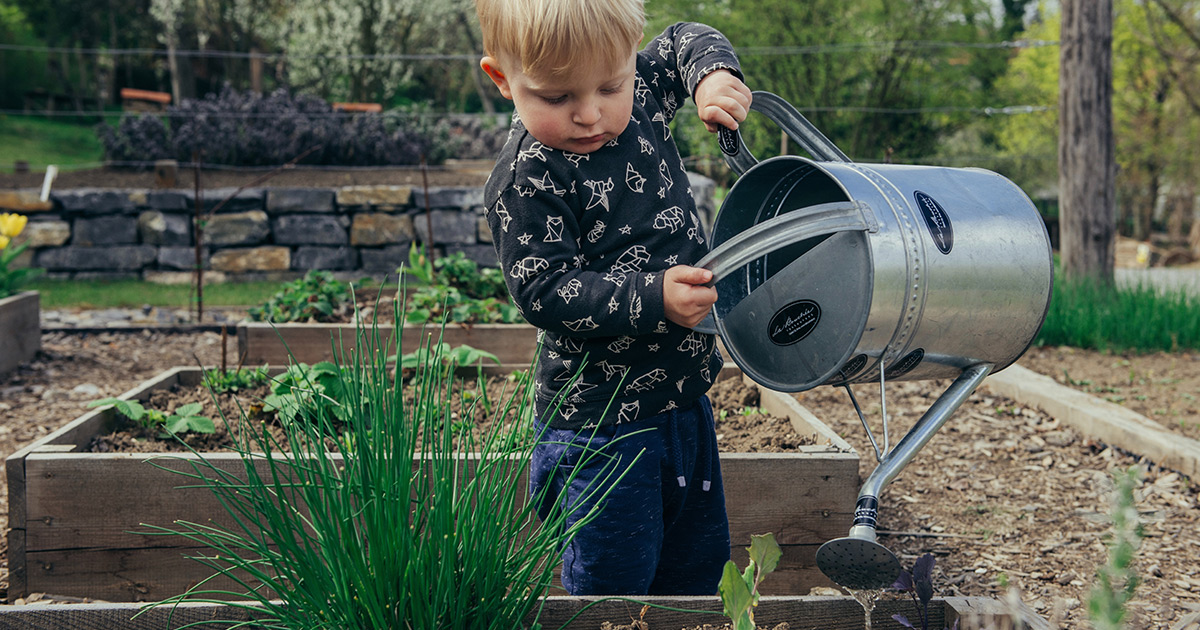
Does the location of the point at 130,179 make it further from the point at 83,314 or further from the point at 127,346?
the point at 127,346

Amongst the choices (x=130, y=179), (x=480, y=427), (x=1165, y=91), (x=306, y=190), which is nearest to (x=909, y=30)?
(x=1165, y=91)

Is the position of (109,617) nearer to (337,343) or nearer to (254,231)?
(337,343)

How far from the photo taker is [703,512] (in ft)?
5.28

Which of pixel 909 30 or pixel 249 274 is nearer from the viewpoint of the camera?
pixel 249 274

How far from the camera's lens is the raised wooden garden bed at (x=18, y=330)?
4.21 meters

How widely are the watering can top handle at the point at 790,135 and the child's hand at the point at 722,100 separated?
0.02 m

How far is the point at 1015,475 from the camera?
2920 millimetres

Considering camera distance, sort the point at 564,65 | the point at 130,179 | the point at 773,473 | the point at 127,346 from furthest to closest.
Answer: the point at 130,179, the point at 127,346, the point at 773,473, the point at 564,65

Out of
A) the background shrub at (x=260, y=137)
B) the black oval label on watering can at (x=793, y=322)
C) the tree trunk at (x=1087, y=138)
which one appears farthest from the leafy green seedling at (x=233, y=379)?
the background shrub at (x=260, y=137)

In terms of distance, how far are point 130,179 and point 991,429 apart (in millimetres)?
8042

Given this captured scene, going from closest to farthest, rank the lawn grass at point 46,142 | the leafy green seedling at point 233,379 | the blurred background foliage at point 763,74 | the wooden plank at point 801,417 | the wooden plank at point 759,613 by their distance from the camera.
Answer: the wooden plank at point 759,613
the wooden plank at point 801,417
the leafy green seedling at point 233,379
the blurred background foliage at point 763,74
the lawn grass at point 46,142

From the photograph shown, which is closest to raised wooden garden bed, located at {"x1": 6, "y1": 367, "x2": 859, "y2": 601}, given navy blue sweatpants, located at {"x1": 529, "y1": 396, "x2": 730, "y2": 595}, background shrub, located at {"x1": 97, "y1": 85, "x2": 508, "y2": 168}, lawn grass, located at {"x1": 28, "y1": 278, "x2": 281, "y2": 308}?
navy blue sweatpants, located at {"x1": 529, "y1": 396, "x2": 730, "y2": 595}

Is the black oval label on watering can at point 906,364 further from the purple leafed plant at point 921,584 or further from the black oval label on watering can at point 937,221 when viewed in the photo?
the purple leafed plant at point 921,584

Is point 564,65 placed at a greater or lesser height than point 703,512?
greater
